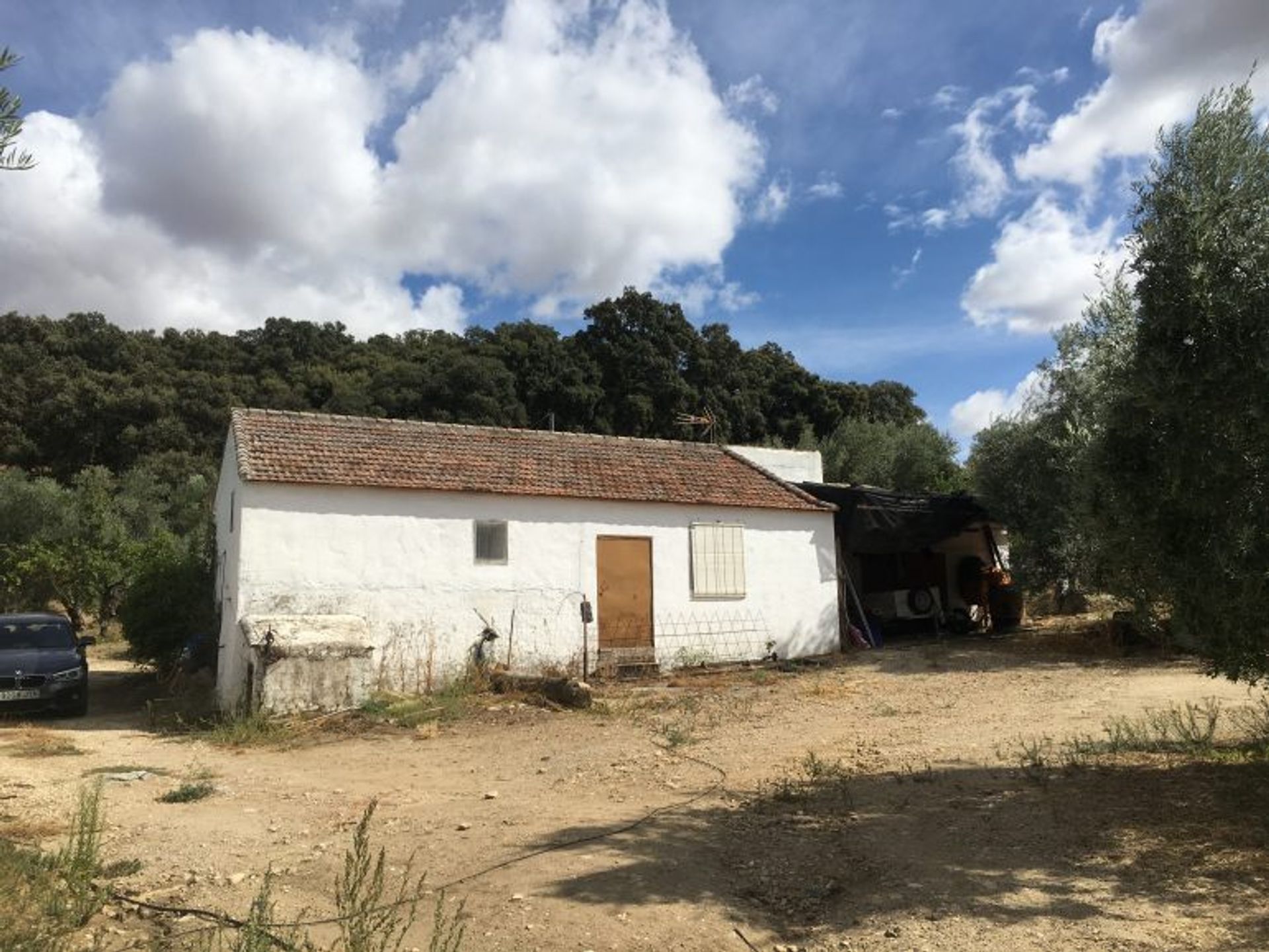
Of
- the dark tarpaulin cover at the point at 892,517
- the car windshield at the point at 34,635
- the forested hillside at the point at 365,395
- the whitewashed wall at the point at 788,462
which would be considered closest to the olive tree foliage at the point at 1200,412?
the dark tarpaulin cover at the point at 892,517

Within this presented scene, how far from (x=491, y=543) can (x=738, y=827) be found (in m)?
9.31

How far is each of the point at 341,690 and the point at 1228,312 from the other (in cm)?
1061

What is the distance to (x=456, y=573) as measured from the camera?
1435 centimetres

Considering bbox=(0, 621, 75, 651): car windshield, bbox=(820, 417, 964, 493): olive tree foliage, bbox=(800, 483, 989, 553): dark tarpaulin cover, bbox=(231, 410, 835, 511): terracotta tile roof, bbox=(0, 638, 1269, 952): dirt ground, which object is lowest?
bbox=(0, 638, 1269, 952): dirt ground

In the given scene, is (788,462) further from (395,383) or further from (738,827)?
(395,383)

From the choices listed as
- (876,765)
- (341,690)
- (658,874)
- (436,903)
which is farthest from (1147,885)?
(341,690)

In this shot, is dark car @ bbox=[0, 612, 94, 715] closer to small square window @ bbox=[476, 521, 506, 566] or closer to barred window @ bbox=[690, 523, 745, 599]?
small square window @ bbox=[476, 521, 506, 566]

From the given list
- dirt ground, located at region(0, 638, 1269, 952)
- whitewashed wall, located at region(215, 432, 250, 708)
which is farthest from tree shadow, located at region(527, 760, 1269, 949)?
whitewashed wall, located at region(215, 432, 250, 708)

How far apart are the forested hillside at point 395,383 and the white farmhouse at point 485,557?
21576 millimetres

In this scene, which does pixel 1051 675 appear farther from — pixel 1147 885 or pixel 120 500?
pixel 120 500

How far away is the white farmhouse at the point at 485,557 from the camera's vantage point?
12.8 meters

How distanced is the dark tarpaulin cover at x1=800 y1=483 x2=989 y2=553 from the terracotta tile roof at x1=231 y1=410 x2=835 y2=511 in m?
0.63

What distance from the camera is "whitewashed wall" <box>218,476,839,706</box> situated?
1301 centimetres

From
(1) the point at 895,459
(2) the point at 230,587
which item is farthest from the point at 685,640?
(1) the point at 895,459
